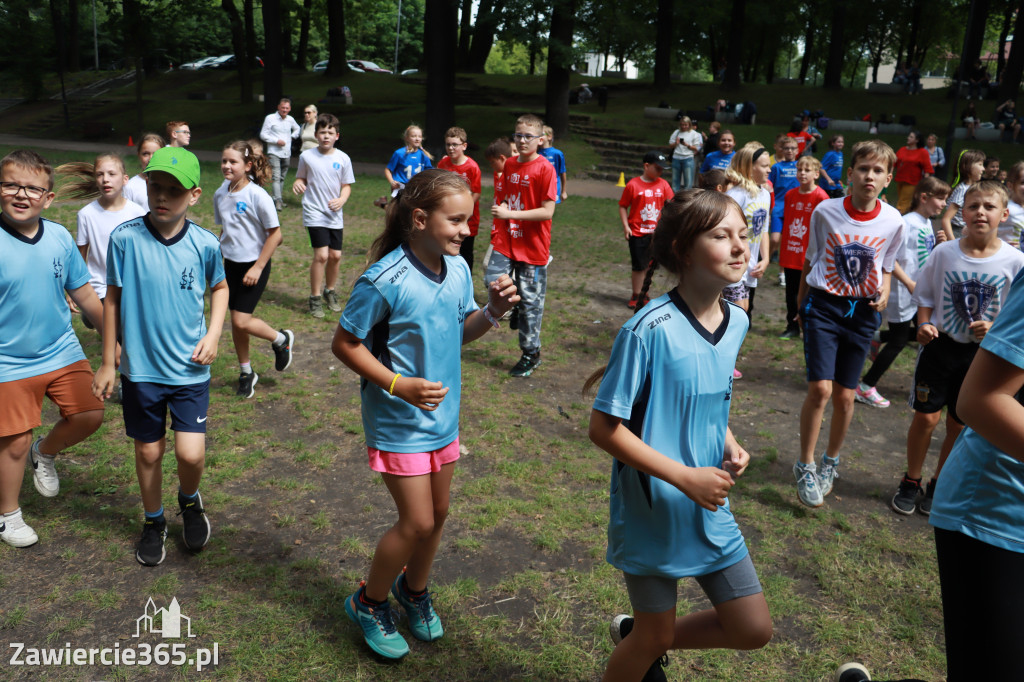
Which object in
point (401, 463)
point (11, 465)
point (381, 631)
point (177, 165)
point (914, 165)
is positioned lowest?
point (381, 631)

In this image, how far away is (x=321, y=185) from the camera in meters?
9.27

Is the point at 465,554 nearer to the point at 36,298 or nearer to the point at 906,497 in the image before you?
the point at 36,298

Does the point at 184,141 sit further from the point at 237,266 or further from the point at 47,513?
the point at 47,513

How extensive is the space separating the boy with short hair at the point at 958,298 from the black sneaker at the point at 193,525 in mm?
4357

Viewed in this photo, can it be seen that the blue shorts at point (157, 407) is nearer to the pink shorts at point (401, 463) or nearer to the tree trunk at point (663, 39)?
the pink shorts at point (401, 463)

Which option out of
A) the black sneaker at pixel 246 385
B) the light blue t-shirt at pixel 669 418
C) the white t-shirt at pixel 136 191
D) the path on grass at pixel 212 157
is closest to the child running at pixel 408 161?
the white t-shirt at pixel 136 191

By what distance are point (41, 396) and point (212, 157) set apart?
24501 millimetres

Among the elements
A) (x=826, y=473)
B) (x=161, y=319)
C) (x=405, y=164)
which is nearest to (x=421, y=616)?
(x=161, y=319)

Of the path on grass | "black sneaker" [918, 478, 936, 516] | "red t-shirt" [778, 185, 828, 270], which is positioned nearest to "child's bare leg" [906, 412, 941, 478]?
"black sneaker" [918, 478, 936, 516]

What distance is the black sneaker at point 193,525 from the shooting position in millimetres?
4410

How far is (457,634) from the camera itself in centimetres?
384

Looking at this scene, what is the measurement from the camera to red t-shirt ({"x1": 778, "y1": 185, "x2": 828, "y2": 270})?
8898 millimetres

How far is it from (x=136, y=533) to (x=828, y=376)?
4382 millimetres

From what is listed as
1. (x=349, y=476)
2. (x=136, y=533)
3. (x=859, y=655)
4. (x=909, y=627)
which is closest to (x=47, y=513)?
(x=136, y=533)
